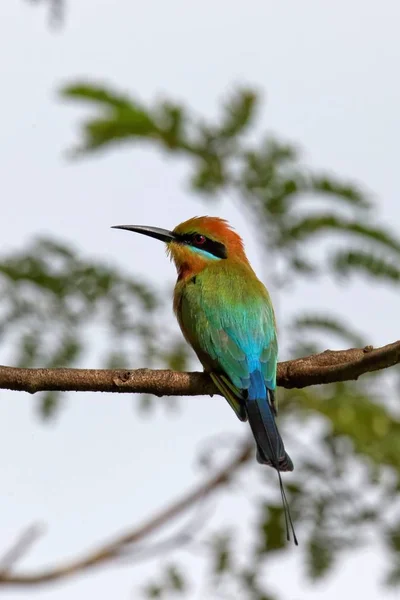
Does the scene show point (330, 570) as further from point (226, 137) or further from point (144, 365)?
point (226, 137)

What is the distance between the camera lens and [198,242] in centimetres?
596

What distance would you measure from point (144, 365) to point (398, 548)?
1270 millimetres

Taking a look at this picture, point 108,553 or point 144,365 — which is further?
point 144,365

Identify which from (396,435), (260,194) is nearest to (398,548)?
(396,435)

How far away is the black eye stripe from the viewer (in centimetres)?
593

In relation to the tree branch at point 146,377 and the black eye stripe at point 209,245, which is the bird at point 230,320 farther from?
the tree branch at point 146,377

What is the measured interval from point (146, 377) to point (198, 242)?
1.84 m

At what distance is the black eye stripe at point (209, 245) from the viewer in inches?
234

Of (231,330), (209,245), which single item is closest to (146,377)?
(231,330)

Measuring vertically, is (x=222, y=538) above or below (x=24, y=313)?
below

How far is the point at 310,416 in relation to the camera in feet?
15.1

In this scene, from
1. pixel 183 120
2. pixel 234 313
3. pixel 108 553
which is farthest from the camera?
pixel 234 313

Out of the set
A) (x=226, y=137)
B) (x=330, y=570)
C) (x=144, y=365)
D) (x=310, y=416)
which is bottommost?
(x=330, y=570)

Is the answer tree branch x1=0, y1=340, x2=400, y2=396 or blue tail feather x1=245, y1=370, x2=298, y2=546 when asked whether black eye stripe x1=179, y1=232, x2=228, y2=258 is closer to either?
blue tail feather x1=245, y1=370, x2=298, y2=546
